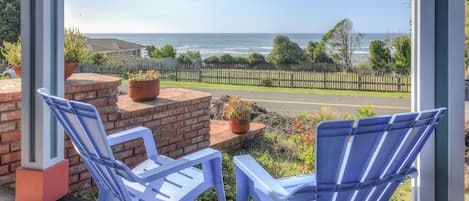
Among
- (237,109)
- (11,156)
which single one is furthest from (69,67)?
(237,109)

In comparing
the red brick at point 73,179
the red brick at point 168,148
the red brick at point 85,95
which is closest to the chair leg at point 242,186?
the red brick at point 168,148

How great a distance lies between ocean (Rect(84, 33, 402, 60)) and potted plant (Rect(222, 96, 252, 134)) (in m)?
0.33

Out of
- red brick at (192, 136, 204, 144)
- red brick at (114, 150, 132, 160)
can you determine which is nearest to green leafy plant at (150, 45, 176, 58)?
red brick at (192, 136, 204, 144)

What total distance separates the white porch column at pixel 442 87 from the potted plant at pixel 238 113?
108cm

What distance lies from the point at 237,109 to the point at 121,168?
1129 mm

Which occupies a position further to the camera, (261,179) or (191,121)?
(191,121)

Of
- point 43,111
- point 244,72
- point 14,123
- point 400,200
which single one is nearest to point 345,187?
point 400,200

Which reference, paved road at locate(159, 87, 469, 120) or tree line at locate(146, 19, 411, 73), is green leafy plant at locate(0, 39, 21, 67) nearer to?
tree line at locate(146, 19, 411, 73)

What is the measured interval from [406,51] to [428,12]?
0.94 feet

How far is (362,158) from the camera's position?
1.74 metres

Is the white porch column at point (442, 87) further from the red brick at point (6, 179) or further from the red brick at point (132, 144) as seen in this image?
the red brick at point (6, 179)

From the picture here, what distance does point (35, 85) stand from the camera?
2953 mm

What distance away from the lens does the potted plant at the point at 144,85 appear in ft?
10.0

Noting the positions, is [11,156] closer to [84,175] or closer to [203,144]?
[84,175]
